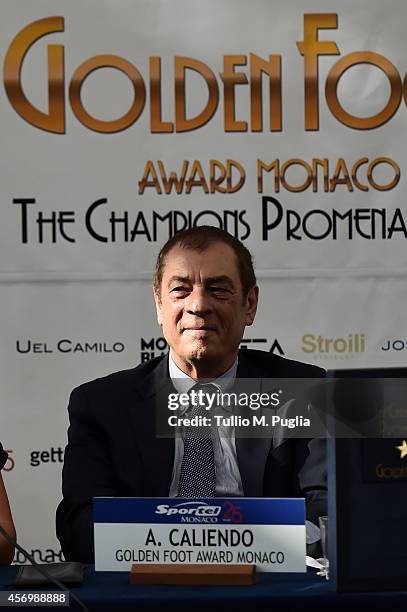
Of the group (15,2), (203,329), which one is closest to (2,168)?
(15,2)

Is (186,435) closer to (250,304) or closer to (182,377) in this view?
(182,377)

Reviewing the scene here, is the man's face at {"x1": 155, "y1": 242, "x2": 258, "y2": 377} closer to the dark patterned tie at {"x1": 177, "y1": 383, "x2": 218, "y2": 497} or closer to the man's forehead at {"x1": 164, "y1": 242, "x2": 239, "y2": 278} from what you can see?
the man's forehead at {"x1": 164, "y1": 242, "x2": 239, "y2": 278}

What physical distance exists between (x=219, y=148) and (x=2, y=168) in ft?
2.26

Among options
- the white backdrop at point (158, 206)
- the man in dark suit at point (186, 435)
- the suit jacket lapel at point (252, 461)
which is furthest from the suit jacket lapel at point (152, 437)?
the white backdrop at point (158, 206)

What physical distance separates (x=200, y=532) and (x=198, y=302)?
737 mm

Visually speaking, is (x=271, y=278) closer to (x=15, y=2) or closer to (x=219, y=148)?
(x=219, y=148)

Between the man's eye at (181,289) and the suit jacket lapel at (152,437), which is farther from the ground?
the man's eye at (181,289)

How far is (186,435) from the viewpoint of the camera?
165 centimetres

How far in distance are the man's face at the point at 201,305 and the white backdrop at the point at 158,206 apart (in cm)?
94

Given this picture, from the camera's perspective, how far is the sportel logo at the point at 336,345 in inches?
113

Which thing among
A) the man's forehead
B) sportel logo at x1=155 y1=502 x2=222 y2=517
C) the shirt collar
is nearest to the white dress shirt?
the shirt collar

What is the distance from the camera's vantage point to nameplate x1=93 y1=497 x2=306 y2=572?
1.24 m

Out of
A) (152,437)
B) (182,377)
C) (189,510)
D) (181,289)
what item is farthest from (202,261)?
(189,510)

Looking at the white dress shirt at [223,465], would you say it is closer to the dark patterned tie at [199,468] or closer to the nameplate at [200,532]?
the dark patterned tie at [199,468]
